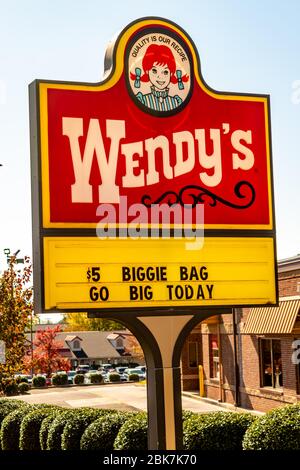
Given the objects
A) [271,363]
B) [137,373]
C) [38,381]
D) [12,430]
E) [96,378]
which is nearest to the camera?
[12,430]

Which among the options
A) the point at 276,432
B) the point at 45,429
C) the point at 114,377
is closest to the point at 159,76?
the point at 276,432

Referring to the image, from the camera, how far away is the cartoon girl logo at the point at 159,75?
29.6 feet

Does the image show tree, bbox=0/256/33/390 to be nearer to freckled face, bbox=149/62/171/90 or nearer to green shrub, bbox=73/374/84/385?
freckled face, bbox=149/62/171/90

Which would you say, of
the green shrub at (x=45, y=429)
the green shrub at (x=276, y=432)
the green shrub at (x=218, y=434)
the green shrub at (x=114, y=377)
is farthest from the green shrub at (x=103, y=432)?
the green shrub at (x=114, y=377)

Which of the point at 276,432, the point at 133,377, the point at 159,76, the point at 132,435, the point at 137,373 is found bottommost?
the point at 137,373

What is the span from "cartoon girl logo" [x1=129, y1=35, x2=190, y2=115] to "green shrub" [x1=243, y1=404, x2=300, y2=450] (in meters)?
5.99

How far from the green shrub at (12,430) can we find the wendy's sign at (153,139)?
11.4m

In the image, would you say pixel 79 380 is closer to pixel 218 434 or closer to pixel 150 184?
pixel 218 434

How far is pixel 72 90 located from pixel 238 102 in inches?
95.0

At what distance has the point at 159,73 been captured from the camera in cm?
911

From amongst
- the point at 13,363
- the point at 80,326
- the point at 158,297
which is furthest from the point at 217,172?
the point at 80,326

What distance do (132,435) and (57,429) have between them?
3274mm

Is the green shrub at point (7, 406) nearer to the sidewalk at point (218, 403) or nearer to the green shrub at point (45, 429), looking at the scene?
the green shrub at point (45, 429)

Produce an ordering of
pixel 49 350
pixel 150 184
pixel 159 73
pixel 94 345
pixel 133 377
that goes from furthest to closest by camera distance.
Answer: pixel 94 345
pixel 49 350
pixel 133 377
pixel 159 73
pixel 150 184
